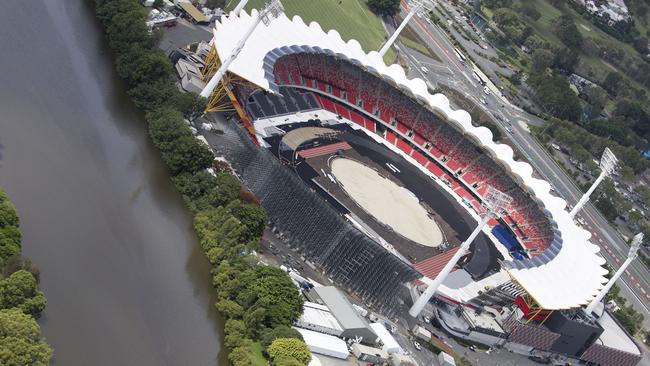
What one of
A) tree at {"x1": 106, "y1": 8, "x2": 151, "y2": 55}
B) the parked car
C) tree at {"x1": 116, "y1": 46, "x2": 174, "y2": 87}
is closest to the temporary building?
the parked car

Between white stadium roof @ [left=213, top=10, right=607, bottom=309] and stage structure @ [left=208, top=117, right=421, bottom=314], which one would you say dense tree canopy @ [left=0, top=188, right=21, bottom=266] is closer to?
stage structure @ [left=208, top=117, right=421, bottom=314]

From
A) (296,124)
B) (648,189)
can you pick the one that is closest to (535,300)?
(296,124)

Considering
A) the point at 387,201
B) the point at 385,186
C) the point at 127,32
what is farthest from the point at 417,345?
the point at 127,32

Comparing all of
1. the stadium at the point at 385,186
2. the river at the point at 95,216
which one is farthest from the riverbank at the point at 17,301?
the stadium at the point at 385,186

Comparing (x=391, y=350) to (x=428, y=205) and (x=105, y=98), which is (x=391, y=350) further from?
(x=105, y=98)

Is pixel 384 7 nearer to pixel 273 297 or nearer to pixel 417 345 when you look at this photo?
pixel 417 345

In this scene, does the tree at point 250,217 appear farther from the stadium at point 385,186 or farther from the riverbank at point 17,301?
the riverbank at point 17,301

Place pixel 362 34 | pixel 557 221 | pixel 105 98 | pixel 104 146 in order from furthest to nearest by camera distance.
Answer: pixel 362 34 < pixel 557 221 < pixel 105 98 < pixel 104 146
